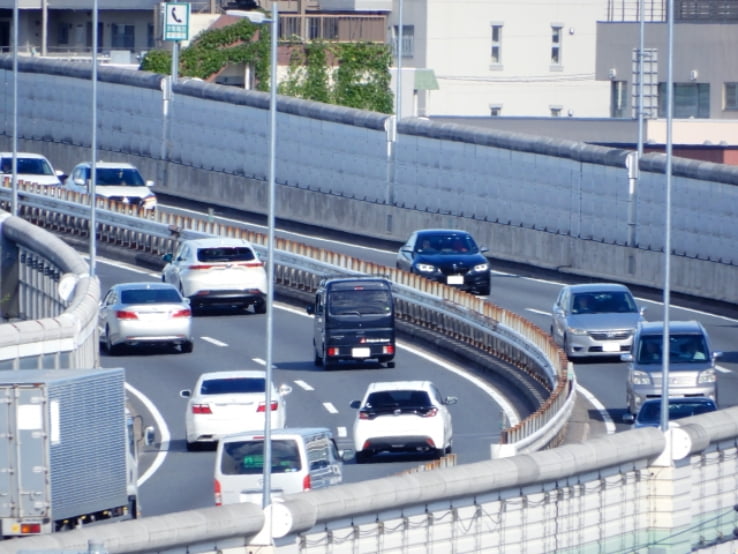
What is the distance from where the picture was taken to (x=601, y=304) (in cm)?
3725

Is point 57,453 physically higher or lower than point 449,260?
lower

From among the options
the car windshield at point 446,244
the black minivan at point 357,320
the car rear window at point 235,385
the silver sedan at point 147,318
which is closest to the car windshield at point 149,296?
the silver sedan at point 147,318

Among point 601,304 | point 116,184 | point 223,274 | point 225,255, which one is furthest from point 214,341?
point 116,184

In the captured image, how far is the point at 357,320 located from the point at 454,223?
15.4 m

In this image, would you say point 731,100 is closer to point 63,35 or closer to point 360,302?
point 63,35

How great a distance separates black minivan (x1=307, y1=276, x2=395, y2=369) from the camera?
37.4 metres

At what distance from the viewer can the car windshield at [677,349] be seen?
3231cm

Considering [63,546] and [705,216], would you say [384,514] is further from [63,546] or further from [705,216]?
[705,216]

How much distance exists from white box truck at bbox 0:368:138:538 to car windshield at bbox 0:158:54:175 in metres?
34.2

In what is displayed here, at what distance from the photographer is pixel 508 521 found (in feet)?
58.0

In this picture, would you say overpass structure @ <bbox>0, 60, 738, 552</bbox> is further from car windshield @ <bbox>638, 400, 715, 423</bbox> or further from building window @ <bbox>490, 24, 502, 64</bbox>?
building window @ <bbox>490, 24, 502, 64</bbox>

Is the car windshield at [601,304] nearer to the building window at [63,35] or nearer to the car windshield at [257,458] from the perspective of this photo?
the car windshield at [257,458]

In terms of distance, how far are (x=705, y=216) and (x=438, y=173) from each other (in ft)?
32.2

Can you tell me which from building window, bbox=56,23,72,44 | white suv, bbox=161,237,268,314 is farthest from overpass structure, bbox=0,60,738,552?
building window, bbox=56,23,72,44
